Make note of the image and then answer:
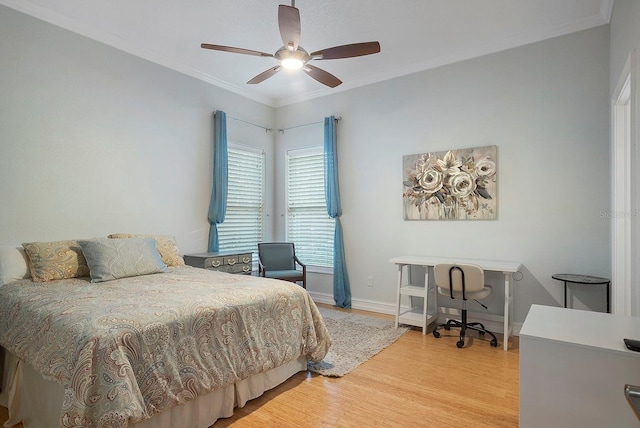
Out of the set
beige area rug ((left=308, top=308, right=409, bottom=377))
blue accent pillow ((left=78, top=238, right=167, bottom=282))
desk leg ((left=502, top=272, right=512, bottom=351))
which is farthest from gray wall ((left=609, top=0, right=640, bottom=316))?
blue accent pillow ((left=78, top=238, right=167, bottom=282))

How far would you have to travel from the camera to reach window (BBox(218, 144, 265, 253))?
496 centimetres

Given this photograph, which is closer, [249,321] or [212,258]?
[249,321]

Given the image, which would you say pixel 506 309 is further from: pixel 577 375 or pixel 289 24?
pixel 289 24

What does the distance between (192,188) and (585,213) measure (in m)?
4.29

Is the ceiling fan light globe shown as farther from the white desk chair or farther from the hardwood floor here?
the hardwood floor

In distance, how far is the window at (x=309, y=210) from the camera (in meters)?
5.21

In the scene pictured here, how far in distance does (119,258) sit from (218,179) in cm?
189

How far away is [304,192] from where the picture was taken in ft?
17.7

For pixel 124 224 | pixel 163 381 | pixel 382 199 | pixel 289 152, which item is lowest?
pixel 163 381

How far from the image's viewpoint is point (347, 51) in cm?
273

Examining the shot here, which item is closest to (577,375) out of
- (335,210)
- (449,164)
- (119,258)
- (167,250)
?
(449,164)

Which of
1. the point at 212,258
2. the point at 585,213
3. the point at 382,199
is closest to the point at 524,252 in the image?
the point at 585,213

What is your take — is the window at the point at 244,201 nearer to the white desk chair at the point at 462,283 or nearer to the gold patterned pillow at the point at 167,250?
the gold patterned pillow at the point at 167,250

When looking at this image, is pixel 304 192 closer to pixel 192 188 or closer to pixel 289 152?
pixel 289 152
